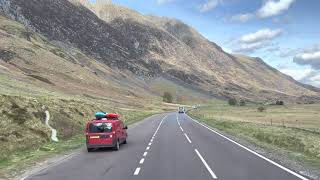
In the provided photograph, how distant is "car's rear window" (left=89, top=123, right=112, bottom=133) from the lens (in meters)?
27.0

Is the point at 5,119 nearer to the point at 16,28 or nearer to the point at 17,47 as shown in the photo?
the point at 17,47

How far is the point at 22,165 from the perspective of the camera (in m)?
20.6

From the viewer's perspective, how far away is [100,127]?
88.8 feet

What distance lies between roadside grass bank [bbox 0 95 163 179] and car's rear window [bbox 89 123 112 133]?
2053 mm

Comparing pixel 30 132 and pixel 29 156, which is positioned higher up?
pixel 30 132

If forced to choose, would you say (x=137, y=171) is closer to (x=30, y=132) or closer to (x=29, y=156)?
(x=29, y=156)

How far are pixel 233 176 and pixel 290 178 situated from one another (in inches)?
74.1

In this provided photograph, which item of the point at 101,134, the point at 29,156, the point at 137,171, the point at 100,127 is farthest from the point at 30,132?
the point at 137,171

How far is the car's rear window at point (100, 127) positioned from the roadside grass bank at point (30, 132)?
2053 mm

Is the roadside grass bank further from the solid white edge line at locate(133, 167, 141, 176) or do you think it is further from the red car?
the solid white edge line at locate(133, 167, 141, 176)

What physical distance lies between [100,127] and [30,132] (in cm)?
749

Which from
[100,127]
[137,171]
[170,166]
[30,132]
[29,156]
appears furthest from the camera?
[30,132]

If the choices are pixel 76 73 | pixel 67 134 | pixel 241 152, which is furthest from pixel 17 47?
pixel 241 152

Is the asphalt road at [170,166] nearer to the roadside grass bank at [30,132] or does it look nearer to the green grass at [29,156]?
the green grass at [29,156]
